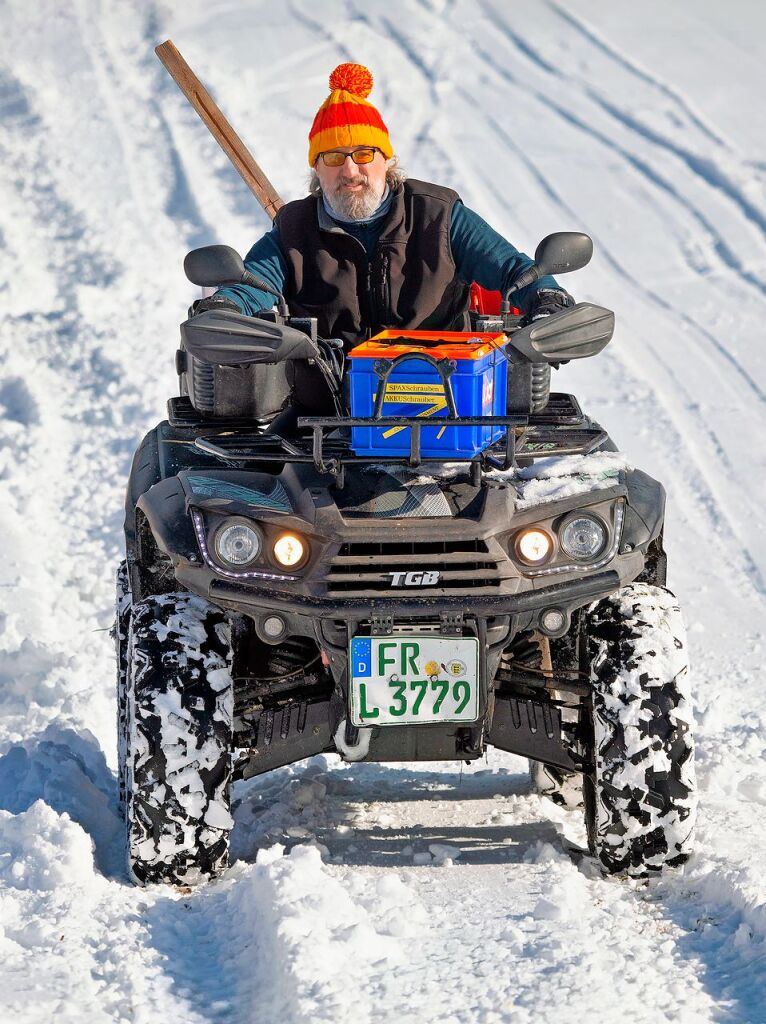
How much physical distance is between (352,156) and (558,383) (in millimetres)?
5591

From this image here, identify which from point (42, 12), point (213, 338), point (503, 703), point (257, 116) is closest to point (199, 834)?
point (503, 703)

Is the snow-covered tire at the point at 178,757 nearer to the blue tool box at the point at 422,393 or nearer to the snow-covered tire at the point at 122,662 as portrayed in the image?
the snow-covered tire at the point at 122,662

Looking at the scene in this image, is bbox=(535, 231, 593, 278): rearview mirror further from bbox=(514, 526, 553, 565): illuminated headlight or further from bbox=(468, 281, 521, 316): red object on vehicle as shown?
bbox=(514, 526, 553, 565): illuminated headlight

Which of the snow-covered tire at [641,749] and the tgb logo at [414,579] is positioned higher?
the tgb logo at [414,579]

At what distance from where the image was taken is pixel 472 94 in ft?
57.5

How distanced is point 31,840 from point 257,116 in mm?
12917

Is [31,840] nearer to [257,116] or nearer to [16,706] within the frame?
[16,706]

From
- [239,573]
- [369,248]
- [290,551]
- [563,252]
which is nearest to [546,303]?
[563,252]

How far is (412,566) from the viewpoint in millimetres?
5035

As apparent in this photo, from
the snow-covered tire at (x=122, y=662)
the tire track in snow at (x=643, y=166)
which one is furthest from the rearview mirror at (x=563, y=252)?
the tire track in snow at (x=643, y=166)

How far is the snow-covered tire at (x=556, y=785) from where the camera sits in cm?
630

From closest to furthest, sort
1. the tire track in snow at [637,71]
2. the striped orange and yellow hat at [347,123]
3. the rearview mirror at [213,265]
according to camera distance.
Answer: the rearview mirror at [213,265] < the striped orange and yellow hat at [347,123] < the tire track in snow at [637,71]

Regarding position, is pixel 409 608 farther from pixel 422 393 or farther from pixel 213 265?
pixel 213 265

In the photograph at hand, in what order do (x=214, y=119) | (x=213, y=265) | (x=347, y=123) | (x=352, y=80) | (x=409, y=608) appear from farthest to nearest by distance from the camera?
(x=214, y=119), (x=352, y=80), (x=347, y=123), (x=213, y=265), (x=409, y=608)
